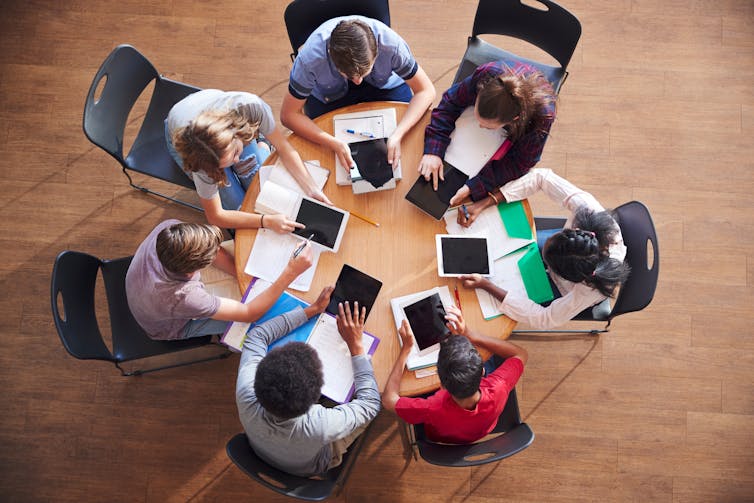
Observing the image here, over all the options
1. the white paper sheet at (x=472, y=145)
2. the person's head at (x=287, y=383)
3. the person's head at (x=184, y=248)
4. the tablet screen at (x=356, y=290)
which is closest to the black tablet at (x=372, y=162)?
the white paper sheet at (x=472, y=145)

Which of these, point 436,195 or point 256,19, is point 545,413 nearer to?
point 436,195

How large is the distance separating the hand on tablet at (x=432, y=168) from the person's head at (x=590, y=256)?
0.53 meters

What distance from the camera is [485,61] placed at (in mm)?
2732

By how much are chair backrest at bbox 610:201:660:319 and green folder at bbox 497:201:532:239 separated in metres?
0.42

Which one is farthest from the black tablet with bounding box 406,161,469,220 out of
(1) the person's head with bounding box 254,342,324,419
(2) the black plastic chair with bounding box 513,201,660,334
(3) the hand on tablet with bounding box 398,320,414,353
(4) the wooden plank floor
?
(4) the wooden plank floor

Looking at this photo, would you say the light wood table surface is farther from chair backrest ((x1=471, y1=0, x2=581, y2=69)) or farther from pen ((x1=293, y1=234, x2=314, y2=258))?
chair backrest ((x1=471, y1=0, x2=581, y2=69))

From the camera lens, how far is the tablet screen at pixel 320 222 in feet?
7.20

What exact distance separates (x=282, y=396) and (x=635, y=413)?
210 centimetres

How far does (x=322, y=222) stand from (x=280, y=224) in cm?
17

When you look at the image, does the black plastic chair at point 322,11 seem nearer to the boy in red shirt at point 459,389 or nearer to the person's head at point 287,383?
the boy in red shirt at point 459,389

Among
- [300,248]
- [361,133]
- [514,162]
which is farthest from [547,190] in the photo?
[300,248]

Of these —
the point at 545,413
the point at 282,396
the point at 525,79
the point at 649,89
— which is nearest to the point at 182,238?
the point at 282,396

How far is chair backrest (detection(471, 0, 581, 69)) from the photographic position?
8.14ft

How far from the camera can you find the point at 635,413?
9.53 ft
